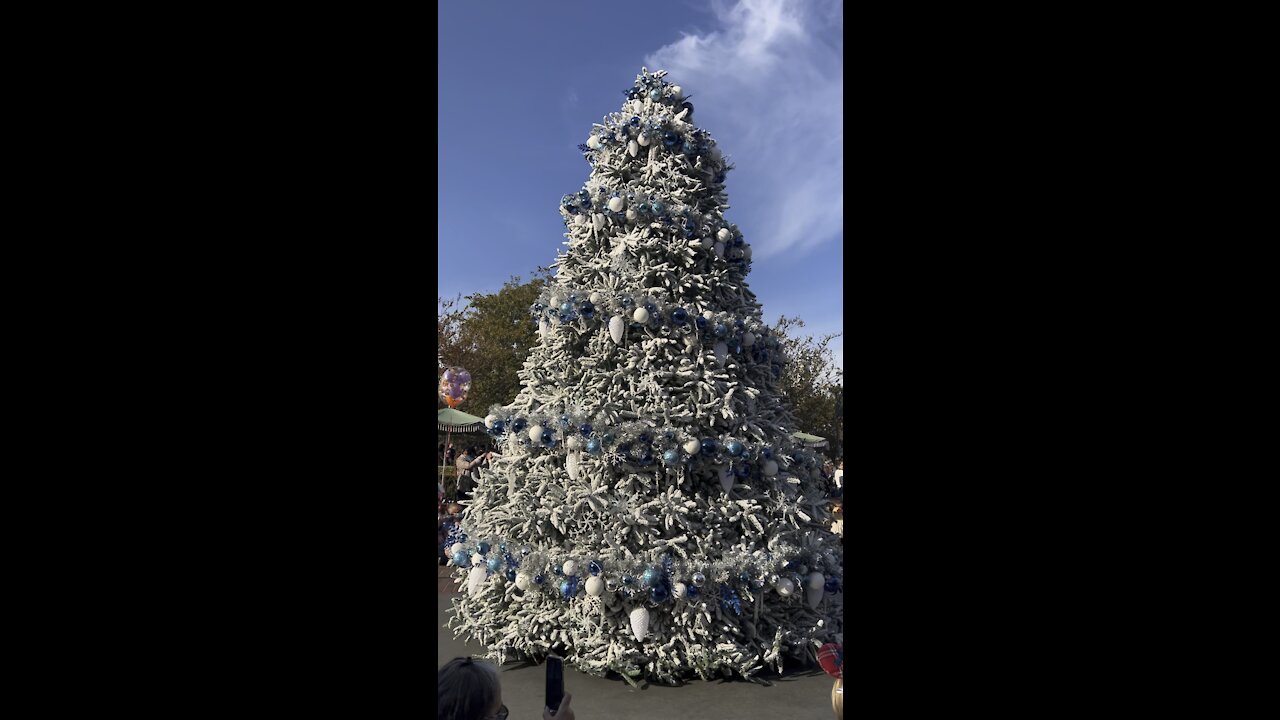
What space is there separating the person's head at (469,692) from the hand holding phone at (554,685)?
161mm

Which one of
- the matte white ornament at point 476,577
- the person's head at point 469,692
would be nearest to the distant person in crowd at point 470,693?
the person's head at point 469,692

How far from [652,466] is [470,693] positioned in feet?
9.30

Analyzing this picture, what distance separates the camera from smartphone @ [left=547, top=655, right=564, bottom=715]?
7.59 ft

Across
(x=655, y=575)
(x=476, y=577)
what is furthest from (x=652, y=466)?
(x=476, y=577)

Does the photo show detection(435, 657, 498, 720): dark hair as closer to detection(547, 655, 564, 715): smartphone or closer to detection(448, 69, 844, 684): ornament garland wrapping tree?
detection(547, 655, 564, 715): smartphone

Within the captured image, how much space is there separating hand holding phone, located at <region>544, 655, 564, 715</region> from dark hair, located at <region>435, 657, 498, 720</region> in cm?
17

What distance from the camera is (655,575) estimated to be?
450 cm

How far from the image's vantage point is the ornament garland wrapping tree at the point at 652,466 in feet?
15.5

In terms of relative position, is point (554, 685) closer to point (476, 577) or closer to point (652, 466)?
point (652, 466)

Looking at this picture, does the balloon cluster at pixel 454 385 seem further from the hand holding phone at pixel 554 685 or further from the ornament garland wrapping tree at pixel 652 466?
the hand holding phone at pixel 554 685
